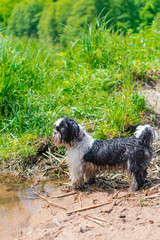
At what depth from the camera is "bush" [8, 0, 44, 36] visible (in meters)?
12.5

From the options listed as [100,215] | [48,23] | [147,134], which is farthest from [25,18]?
[100,215]

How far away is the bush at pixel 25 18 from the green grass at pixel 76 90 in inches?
193

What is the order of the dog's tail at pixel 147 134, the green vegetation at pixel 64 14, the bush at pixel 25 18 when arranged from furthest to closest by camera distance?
the bush at pixel 25 18 < the green vegetation at pixel 64 14 < the dog's tail at pixel 147 134

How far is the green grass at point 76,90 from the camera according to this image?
558cm

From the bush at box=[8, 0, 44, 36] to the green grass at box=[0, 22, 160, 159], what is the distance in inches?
193

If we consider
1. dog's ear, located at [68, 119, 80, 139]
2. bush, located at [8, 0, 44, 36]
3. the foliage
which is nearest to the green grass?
dog's ear, located at [68, 119, 80, 139]

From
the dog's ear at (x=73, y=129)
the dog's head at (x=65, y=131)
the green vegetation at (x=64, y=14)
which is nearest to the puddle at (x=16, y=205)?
the dog's head at (x=65, y=131)

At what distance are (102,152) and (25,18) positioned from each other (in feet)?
32.3

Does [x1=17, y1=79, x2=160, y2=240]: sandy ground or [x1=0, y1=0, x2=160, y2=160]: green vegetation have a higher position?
[x1=0, y1=0, x2=160, y2=160]: green vegetation

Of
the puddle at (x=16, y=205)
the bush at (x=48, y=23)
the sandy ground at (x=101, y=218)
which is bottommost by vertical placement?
the puddle at (x=16, y=205)

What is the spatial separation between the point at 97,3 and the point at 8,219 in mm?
8851

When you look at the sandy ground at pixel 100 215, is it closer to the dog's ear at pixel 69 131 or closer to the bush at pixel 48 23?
the dog's ear at pixel 69 131

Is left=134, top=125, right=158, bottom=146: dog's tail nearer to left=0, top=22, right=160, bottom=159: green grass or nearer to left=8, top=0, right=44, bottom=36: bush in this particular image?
left=0, top=22, right=160, bottom=159: green grass

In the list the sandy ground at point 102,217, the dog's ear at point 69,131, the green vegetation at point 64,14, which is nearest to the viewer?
the sandy ground at point 102,217
